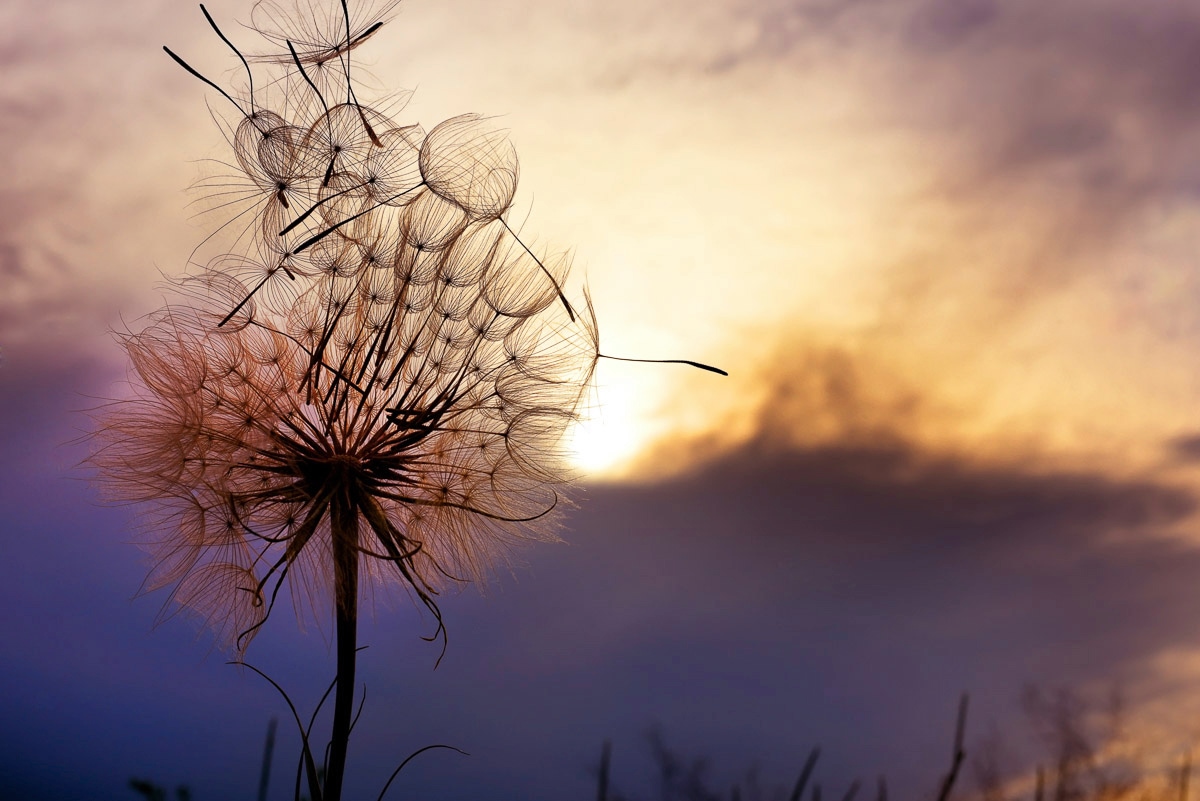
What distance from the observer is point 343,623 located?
18.8ft

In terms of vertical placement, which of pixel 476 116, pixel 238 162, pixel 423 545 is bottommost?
pixel 423 545

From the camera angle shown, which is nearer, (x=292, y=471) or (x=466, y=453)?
(x=292, y=471)

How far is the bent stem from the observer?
5.54 meters

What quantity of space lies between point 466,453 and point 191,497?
1.59m

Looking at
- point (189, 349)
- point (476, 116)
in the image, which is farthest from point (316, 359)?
point (476, 116)

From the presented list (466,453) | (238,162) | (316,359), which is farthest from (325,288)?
(466,453)

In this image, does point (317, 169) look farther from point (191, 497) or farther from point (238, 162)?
point (191, 497)

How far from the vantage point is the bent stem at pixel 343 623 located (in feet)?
18.2

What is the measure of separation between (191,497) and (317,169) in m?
2.02

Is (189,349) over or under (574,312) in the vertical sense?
under

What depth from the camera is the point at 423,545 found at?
20.8ft

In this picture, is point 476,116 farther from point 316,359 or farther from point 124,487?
point 124,487

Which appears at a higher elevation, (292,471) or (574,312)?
(574,312)

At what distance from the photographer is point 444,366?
6.28 metres
